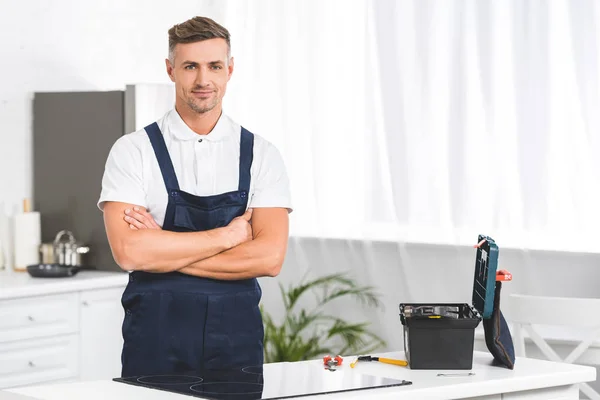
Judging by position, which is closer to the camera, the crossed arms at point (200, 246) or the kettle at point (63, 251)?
the crossed arms at point (200, 246)

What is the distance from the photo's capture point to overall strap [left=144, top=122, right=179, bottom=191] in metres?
3.28

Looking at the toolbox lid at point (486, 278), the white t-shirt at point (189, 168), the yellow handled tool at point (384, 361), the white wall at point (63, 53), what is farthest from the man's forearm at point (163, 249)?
the white wall at point (63, 53)

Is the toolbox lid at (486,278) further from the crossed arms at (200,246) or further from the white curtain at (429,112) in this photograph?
the white curtain at (429,112)

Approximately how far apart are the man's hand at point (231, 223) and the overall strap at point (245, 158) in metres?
0.09

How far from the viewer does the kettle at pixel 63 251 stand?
17.5ft

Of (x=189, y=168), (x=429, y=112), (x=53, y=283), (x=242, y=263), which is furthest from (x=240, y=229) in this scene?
(x=429, y=112)

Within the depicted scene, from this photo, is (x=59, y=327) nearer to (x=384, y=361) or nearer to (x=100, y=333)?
(x=100, y=333)

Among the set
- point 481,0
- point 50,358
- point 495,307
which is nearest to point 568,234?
point 481,0

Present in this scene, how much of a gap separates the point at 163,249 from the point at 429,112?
8.78 feet

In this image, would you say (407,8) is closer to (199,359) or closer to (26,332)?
(26,332)

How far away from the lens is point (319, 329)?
6094 millimetres

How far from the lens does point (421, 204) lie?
18.4 ft

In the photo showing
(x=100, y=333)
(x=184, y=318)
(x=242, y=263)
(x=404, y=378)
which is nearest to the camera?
(x=404, y=378)

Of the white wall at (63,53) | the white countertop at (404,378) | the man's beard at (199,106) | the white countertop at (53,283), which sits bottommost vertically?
the white countertop at (404,378)
